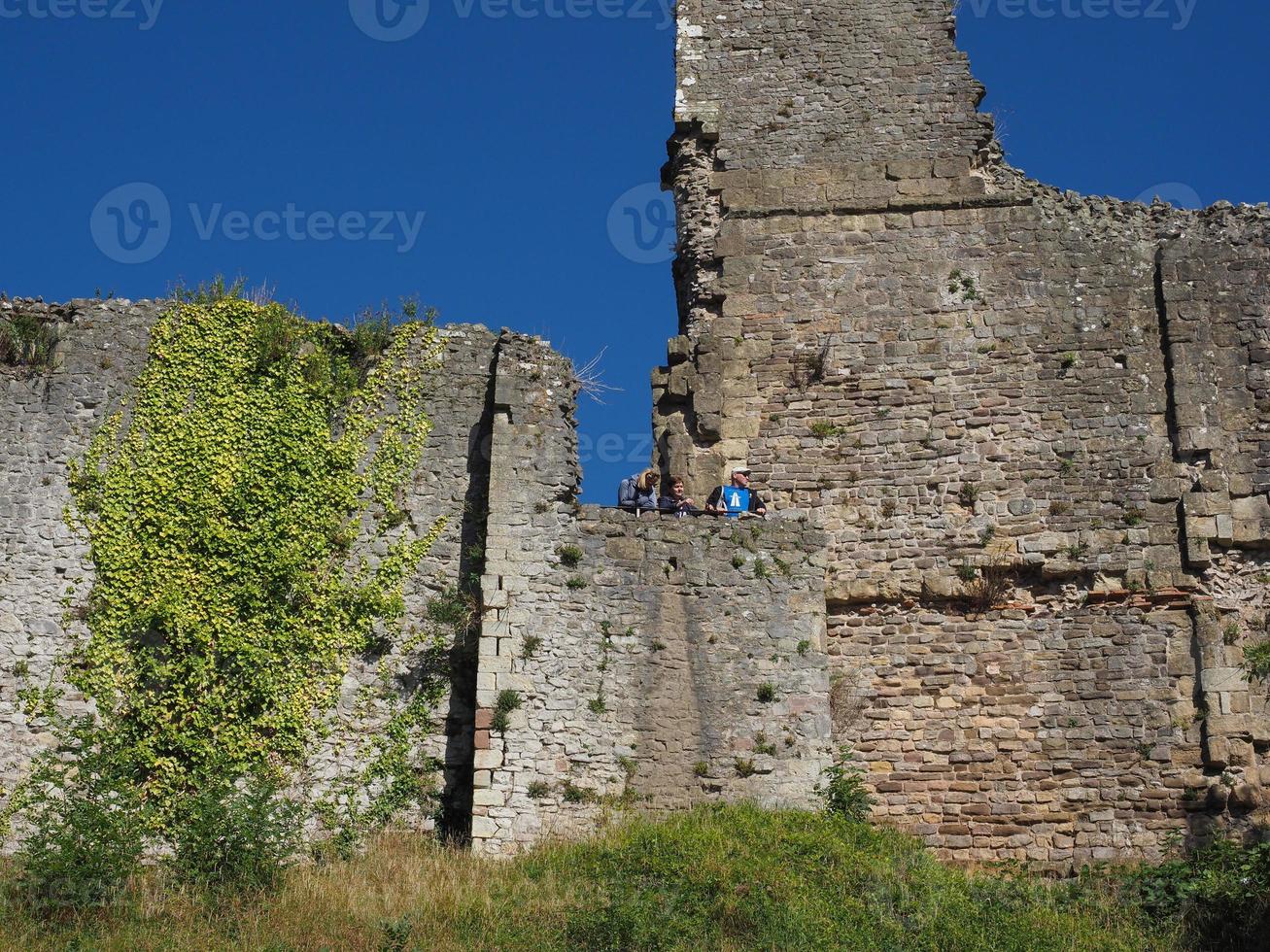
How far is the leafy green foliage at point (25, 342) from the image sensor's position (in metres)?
16.8

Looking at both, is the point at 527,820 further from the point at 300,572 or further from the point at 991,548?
the point at 991,548

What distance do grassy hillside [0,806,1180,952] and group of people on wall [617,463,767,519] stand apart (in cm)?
328

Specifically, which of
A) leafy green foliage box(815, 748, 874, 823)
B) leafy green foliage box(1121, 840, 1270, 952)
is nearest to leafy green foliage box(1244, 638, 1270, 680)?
leafy green foliage box(1121, 840, 1270, 952)

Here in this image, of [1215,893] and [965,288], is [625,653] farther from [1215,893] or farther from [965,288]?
[965,288]

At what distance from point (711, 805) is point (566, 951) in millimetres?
2832

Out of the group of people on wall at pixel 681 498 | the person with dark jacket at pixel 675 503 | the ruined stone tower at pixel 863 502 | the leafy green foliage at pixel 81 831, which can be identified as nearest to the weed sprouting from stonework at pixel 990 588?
the ruined stone tower at pixel 863 502

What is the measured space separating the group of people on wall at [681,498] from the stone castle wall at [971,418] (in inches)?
14.0

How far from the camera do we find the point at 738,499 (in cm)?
1778

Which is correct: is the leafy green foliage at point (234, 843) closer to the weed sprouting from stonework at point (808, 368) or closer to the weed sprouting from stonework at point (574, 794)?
the weed sprouting from stonework at point (574, 794)

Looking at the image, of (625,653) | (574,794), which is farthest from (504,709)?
(625,653)

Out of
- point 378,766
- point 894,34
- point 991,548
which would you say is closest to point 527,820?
point 378,766

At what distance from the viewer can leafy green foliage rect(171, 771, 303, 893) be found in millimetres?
14164

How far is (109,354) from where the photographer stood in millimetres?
16891

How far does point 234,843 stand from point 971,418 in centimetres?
910
